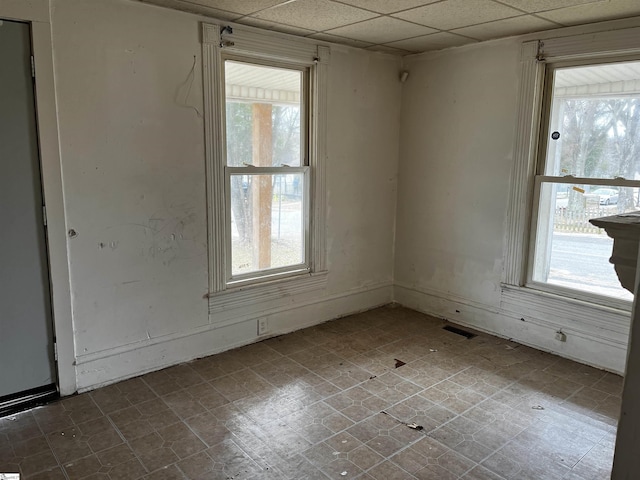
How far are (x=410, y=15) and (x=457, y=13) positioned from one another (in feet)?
0.98

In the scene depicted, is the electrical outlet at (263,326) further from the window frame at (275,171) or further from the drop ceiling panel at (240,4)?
the drop ceiling panel at (240,4)

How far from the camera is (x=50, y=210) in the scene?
9.04ft

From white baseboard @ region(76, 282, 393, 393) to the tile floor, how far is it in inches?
3.4

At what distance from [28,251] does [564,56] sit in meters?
3.79

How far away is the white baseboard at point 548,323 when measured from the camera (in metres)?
3.34

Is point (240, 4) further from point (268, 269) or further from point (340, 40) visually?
point (268, 269)

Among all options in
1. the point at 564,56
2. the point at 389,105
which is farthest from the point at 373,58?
the point at 564,56

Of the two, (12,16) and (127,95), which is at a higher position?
(12,16)

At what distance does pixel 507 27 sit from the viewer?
3402 mm

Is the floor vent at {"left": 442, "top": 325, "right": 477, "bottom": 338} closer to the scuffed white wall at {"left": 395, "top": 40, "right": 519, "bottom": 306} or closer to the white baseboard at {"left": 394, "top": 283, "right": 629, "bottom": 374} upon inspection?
the white baseboard at {"left": 394, "top": 283, "right": 629, "bottom": 374}

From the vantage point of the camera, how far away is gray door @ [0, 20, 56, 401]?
258 centimetres

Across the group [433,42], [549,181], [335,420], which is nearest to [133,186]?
[335,420]

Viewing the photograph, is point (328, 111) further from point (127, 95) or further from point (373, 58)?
point (127, 95)

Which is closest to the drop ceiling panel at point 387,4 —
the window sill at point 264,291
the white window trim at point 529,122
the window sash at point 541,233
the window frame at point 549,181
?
the white window trim at point 529,122
